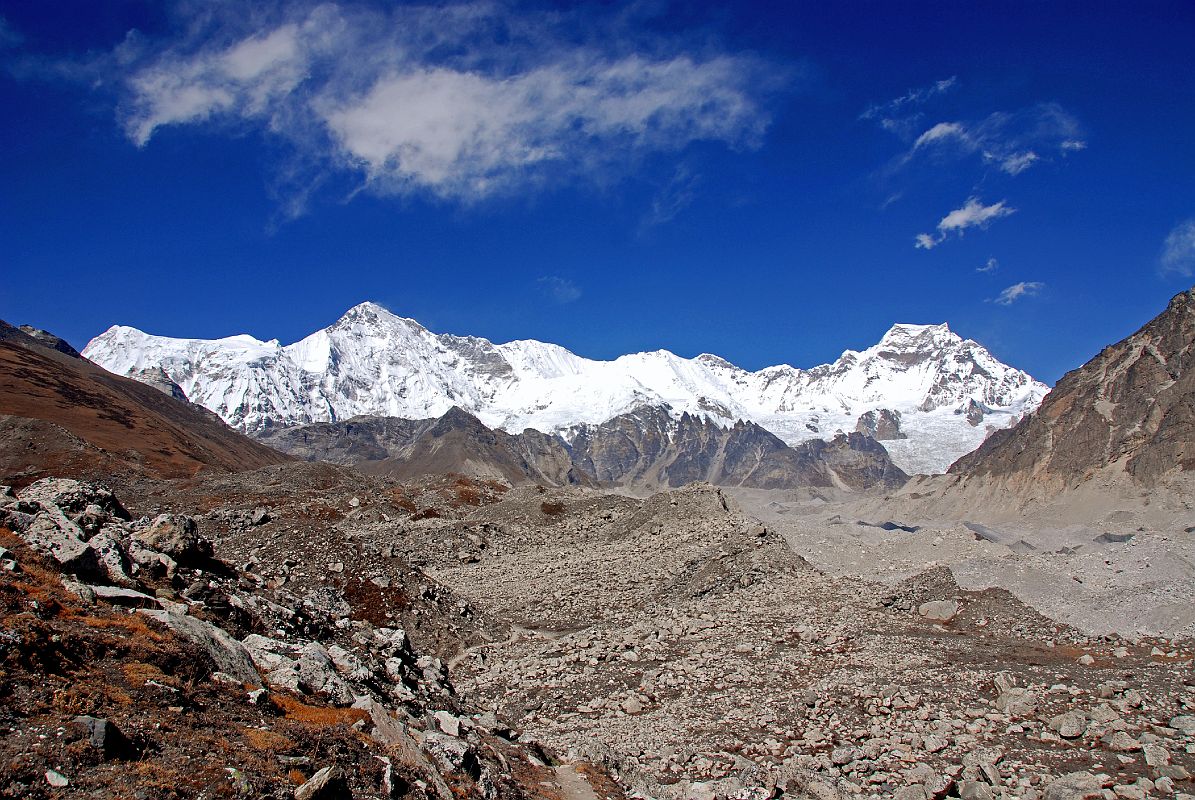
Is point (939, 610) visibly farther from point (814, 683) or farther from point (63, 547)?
point (63, 547)

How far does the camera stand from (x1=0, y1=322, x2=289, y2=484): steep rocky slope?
104 metres

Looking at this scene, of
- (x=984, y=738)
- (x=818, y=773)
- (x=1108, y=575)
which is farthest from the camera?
(x=1108, y=575)

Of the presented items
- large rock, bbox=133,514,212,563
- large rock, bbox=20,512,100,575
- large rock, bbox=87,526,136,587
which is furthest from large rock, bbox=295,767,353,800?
large rock, bbox=133,514,212,563

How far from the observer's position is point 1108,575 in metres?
53.5

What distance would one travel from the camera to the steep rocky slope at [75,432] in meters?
104

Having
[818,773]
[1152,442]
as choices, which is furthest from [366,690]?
[1152,442]

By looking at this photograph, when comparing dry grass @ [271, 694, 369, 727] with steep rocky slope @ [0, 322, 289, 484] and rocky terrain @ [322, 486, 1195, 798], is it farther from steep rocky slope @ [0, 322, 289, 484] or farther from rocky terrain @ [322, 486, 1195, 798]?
steep rocky slope @ [0, 322, 289, 484]

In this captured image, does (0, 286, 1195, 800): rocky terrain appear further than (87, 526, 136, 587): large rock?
No

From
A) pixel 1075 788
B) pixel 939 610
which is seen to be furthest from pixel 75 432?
pixel 1075 788

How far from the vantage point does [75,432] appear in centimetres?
15025

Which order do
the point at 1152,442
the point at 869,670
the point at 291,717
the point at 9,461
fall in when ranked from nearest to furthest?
the point at 291,717, the point at 869,670, the point at 9,461, the point at 1152,442

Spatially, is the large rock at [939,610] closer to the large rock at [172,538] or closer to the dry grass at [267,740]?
the large rock at [172,538]

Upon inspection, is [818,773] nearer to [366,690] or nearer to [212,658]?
[366,690]

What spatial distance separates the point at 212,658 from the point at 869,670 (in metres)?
25.2
